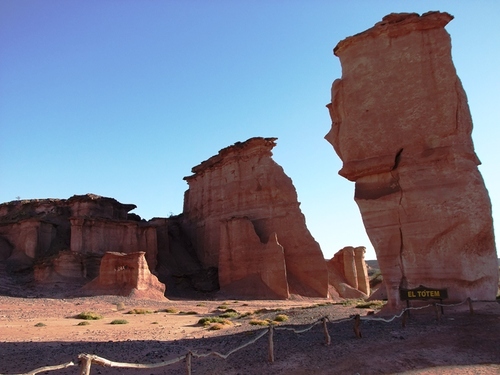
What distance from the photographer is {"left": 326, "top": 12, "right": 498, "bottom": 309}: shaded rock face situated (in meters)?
14.1

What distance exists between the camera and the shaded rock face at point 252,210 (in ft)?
142

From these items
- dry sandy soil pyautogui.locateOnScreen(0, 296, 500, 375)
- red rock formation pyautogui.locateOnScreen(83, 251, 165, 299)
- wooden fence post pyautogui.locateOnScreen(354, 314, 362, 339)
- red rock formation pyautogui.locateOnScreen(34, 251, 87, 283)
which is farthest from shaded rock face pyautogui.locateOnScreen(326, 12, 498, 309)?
red rock formation pyautogui.locateOnScreen(34, 251, 87, 283)

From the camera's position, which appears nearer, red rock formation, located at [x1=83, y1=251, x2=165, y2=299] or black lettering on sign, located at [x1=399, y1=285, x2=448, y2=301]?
black lettering on sign, located at [x1=399, y1=285, x2=448, y2=301]

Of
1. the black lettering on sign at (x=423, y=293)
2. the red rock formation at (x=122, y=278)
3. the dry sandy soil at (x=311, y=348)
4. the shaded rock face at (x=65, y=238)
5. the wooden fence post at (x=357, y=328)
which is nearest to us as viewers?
the dry sandy soil at (x=311, y=348)

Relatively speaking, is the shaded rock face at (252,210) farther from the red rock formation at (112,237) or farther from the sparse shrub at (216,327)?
the sparse shrub at (216,327)

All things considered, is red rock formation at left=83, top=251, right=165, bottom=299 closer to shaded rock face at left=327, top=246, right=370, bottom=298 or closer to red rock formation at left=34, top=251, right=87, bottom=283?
red rock formation at left=34, top=251, right=87, bottom=283

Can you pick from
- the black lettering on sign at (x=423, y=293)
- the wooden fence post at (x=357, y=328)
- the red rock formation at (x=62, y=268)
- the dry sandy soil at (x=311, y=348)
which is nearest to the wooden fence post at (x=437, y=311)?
the dry sandy soil at (x=311, y=348)

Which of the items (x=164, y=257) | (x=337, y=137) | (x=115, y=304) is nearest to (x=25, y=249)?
(x=164, y=257)

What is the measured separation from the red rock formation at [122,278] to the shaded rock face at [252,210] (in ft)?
33.0

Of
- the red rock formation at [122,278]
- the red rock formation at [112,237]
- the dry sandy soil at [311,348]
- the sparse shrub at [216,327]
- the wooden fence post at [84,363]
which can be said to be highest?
the red rock formation at [112,237]

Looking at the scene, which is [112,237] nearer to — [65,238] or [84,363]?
[65,238]

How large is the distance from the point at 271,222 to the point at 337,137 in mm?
29560

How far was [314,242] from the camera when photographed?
43.9 m

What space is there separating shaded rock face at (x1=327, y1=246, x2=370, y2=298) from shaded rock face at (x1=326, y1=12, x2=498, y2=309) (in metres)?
32.6
